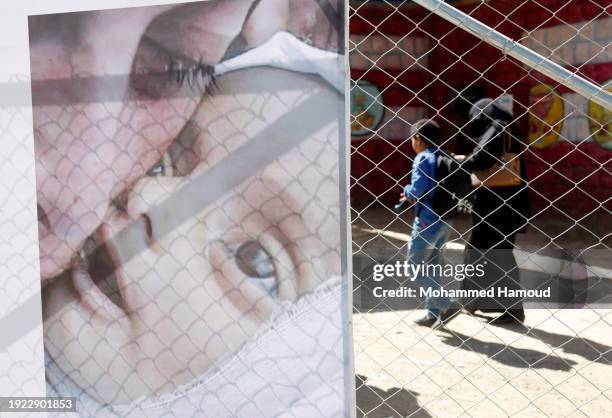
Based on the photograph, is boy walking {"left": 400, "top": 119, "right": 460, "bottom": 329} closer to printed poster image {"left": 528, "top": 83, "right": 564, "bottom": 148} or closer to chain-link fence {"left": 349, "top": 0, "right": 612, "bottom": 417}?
chain-link fence {"left": 349, "top": 0, "right": 612, "bottom": 417}

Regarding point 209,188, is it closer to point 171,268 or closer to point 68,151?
point 171,268

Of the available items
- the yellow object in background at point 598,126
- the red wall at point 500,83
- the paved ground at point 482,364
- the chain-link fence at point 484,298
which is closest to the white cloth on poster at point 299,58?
the chain-link fence at point 484,298

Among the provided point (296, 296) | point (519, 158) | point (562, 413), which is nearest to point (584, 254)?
point (519, 158)

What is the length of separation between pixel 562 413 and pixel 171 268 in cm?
197

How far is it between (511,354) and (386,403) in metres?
1.04

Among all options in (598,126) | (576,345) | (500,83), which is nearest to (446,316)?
(576,345)

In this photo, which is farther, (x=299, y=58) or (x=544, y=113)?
(x=544, y=113)

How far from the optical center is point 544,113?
8.73 metres

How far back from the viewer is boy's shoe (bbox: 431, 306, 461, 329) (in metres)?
4.21

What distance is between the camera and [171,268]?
2141 mm

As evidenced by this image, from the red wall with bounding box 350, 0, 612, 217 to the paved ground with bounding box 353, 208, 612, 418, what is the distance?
2.93 meters

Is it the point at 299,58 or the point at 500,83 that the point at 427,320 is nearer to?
the point at 299,58

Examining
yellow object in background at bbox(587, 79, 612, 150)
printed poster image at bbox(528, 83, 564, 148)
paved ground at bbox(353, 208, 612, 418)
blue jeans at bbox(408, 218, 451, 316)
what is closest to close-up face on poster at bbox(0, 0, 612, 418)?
paved ground at bbox(353, 208, 612, 418)

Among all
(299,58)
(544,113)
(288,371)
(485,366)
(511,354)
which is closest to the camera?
(299,58)
